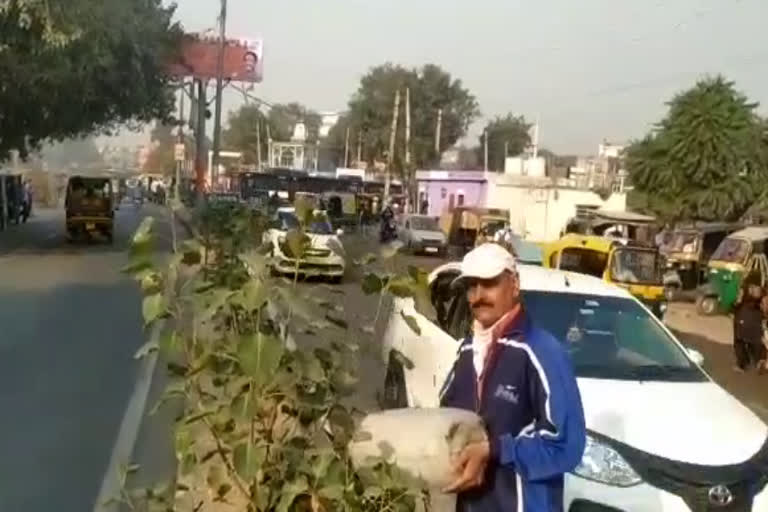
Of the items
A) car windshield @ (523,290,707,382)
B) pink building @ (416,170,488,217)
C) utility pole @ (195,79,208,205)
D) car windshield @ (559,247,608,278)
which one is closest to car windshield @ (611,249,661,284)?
car windshield @ (559,247,608,278)

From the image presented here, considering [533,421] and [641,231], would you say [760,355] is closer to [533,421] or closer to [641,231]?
[533,421]

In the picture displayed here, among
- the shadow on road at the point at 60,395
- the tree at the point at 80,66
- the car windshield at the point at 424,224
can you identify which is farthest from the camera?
the car windshield at the point at 424,224

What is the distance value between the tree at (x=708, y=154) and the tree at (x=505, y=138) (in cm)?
7105

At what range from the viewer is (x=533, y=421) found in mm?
3865

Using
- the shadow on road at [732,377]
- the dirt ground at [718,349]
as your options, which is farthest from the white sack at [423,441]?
the shadow on road at [732,377]

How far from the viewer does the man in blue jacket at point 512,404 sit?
12.4 feet

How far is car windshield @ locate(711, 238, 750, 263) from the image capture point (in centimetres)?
3056

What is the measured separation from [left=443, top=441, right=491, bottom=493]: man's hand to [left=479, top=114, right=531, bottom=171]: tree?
363 ft

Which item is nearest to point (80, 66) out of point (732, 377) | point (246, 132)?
point (732, 377)

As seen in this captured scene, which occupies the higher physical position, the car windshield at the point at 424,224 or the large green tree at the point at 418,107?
the large green tree at the point at 418,107

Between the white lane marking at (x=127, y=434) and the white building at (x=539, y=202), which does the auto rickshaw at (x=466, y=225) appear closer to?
the white building at (x=539, y=202)

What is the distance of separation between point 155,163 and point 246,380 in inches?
6482

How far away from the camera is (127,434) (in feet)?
32.2

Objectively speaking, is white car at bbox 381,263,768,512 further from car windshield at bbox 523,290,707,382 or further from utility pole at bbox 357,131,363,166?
utility pole at bbox 357,131,363,166
